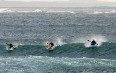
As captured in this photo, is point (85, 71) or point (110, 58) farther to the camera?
point (110, 58)

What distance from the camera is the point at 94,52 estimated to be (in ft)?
195

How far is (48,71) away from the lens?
43219 millimetres

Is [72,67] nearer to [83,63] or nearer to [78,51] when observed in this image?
[83,63]

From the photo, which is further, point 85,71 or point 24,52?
point 24,52

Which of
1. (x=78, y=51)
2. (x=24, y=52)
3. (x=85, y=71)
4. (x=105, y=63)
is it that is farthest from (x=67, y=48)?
(x=85, y=71)

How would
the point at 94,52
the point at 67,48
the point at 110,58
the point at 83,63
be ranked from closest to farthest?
1. the point at 83,63
2. the point at 110,58
3. the point at 94,52
4. the point at 67,48

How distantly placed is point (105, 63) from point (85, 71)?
18.0 feet

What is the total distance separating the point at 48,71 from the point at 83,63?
225 inches

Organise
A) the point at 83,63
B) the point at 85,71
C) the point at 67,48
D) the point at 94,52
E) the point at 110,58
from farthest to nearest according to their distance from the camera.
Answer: the point at 67,48 < the point at 94,52 < the point at 110,58 < the point at 83,63 < the point at 85,71

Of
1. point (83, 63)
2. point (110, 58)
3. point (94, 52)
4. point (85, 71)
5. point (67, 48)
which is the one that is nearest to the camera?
point (85, 71)

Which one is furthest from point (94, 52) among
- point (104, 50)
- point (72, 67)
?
point (72, 67)

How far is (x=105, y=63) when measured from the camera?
4788cm

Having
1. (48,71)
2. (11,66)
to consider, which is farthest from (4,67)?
(48,71)

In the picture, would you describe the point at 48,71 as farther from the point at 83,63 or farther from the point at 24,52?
the point at 24,52
